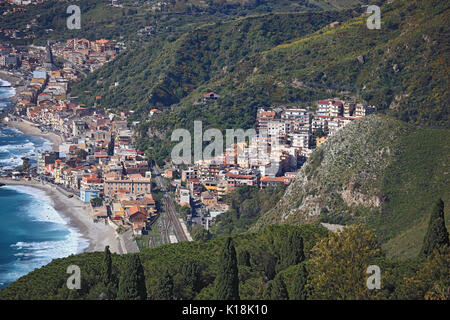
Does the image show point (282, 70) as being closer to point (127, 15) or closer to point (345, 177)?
point (345, 177)

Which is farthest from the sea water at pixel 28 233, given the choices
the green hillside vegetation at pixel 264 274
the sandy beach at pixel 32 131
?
the green hillside vegetation at pixel 264 274

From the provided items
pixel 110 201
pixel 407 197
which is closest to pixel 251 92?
pixel 110 201

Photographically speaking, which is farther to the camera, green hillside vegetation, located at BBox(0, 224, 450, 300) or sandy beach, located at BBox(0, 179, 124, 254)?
sandy beach, located at BBox(0, 179, 124, 254)

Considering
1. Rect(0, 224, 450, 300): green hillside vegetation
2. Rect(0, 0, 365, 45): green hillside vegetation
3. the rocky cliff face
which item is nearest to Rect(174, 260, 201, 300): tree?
Rect(0, 224, 450, 300): green hillside vegetation

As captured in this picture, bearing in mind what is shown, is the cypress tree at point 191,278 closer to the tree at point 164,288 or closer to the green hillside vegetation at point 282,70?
the tree at point 164,288

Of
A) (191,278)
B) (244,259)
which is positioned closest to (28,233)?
(244,259)

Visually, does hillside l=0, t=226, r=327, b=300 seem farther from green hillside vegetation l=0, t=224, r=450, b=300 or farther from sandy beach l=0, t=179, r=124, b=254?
sandy beach l=0, t=179, r=124, b=254
